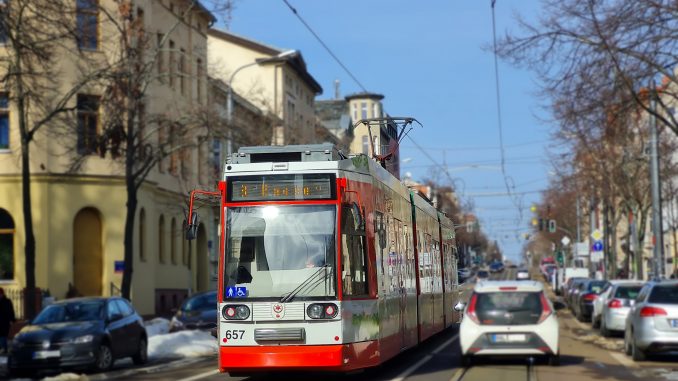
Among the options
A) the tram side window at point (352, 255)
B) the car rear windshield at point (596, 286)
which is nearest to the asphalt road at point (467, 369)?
the tram side window at point (352, 255)

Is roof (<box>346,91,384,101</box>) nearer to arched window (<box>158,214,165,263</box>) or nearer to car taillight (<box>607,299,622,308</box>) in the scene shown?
arched window (<box>158,214,165,263</box>)

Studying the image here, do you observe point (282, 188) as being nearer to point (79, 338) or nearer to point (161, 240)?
point (79, 338)

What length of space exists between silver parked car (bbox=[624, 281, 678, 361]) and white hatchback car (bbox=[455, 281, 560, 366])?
2.03 m

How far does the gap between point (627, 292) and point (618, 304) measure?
3.01ft

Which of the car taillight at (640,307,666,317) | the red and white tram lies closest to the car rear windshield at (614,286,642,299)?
the car taillight at (640,307,666,317)

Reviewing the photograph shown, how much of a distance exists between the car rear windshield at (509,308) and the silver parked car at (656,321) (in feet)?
8.14

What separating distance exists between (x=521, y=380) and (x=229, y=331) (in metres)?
4.65

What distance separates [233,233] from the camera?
1490 cm

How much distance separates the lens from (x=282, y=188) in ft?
49.5

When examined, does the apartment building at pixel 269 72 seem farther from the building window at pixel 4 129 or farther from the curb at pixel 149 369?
the curb at pixel 149 369

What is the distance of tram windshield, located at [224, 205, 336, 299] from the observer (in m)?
14.7

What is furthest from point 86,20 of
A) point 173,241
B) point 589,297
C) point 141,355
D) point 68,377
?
point 173,241

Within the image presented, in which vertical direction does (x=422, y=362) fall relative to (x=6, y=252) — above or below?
below

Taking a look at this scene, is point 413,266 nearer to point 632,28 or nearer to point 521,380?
point 521,380
